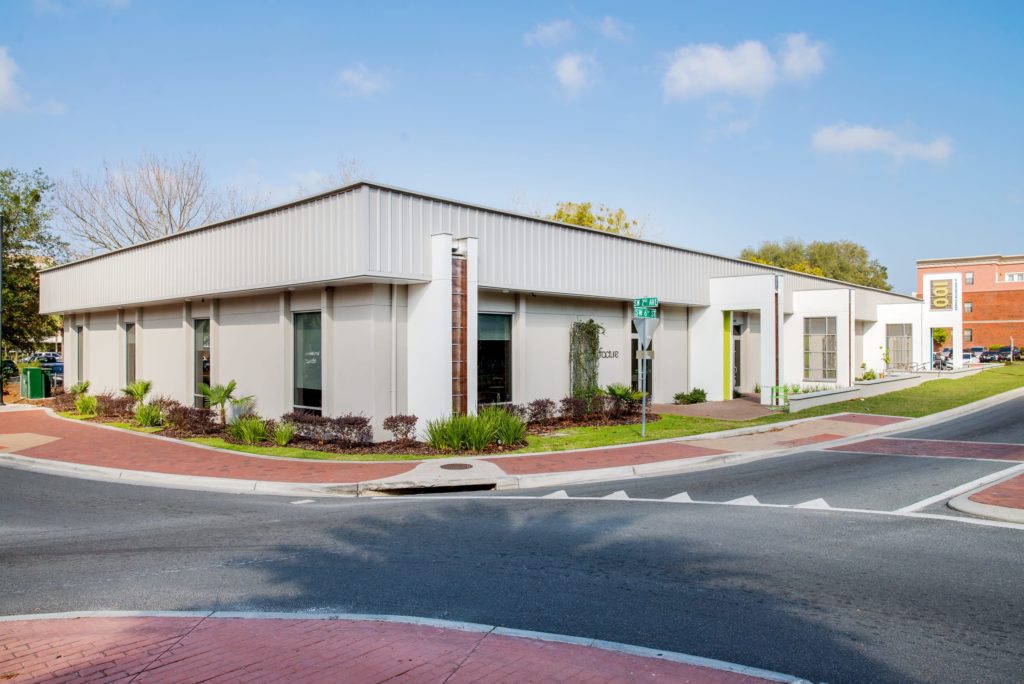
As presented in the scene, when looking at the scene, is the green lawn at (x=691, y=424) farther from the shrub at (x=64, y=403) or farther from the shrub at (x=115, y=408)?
the shrub at (x=115, y=408)

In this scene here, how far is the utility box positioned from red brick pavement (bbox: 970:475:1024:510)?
106 feet

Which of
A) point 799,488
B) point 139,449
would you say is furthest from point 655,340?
point 139,449

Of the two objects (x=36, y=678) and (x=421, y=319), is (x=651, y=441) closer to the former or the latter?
(x=421, y=319)

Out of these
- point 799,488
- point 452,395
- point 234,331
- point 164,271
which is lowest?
point 799,488

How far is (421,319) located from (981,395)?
22917 millimetres

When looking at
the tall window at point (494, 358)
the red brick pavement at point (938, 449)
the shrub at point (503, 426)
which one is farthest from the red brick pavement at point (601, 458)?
the tall window at point (494, 358)

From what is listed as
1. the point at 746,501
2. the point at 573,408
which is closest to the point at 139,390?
the point at 573,408

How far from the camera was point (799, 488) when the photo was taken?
10492 millimetres

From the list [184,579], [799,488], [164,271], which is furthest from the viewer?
[164,271]

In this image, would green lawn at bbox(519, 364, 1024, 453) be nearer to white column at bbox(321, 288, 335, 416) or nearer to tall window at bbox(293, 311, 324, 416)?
white column at bbox(321, 288, 335, 416)

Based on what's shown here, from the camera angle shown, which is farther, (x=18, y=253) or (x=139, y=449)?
(x=18, y=253)

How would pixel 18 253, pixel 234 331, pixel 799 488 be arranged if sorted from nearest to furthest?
pixel 799 488
pixel 234 331
pixel 18 253

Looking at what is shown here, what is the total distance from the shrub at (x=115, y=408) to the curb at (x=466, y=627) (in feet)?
59.5

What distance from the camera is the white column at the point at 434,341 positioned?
1463 centimetres
